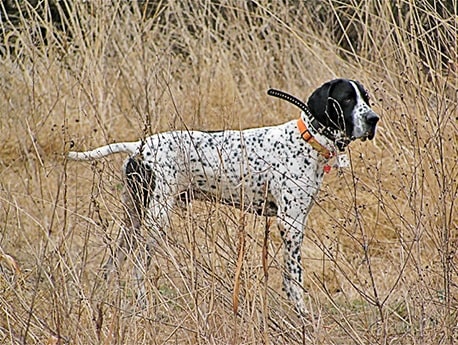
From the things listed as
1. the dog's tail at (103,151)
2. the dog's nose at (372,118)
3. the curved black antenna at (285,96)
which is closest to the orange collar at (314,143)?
the curved black antenna at (285,96)

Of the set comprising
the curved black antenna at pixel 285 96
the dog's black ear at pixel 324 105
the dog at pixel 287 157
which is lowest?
the dog at pixel 287 157

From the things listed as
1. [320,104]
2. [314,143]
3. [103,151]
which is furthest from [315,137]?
[103,151]

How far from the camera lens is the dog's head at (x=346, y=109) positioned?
151 inches

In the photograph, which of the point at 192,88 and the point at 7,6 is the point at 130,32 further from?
the point at 7,6

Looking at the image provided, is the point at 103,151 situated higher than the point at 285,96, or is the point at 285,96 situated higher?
the point at 285,96

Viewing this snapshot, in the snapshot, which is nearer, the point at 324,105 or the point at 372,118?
the point at 372,118

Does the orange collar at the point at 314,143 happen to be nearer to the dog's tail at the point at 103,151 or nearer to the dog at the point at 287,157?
the dog at the point at 287,157

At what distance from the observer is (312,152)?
13.2ft

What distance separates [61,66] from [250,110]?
1447 mm

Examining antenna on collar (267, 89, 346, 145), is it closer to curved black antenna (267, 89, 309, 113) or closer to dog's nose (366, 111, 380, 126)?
curved black antenna (267, 89, 309, 113)

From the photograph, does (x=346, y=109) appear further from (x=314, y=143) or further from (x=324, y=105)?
(x=314, y=143)

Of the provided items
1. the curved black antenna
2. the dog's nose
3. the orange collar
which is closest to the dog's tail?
the curved black antenna

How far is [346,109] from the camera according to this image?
391 cm

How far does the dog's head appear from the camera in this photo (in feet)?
12.5
